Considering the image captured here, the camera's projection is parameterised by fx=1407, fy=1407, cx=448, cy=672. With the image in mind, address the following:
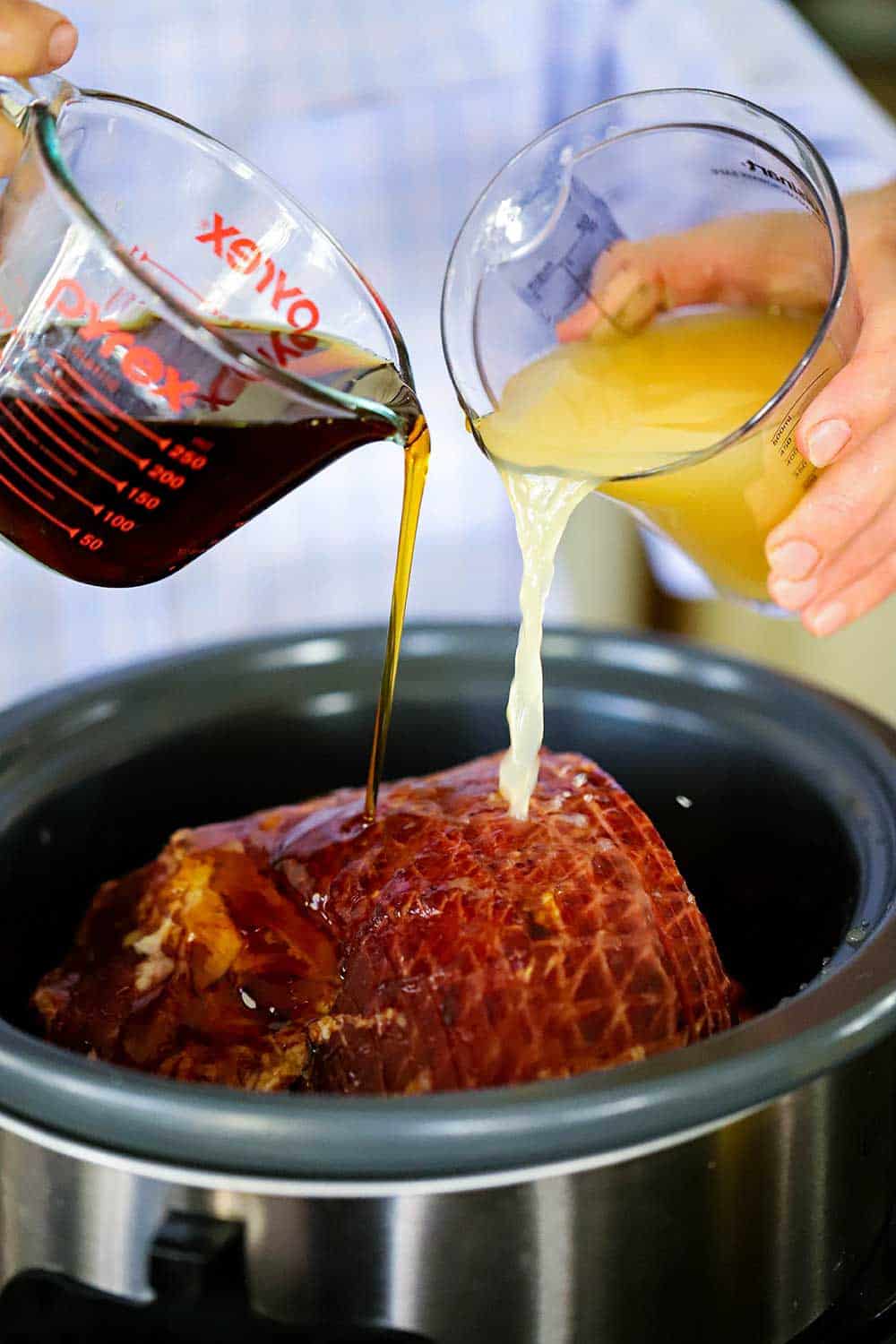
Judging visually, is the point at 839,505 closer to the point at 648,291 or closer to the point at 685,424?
the point at 685,424

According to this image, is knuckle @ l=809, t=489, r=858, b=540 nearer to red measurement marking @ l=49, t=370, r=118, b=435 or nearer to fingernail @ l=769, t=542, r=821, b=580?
fingernail @ l=769, t=542, r=821, b=580

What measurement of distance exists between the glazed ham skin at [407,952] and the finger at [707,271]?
36 cm

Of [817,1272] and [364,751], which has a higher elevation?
[364,751]

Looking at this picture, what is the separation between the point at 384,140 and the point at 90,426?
45.5 inches

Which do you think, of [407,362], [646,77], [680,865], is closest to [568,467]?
[407,362]

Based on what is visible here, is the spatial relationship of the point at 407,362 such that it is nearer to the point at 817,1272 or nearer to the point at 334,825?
the point at 334,825

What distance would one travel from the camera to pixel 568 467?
3.05ft

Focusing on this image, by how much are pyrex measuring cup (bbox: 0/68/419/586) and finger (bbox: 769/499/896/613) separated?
1.05ft

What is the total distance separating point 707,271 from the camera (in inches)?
44.8

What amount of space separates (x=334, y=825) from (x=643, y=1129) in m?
0.45

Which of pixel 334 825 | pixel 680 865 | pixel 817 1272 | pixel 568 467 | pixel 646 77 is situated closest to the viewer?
pixel 817 1272

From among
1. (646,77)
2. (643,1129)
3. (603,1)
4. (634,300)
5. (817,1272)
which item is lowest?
(817,1272)

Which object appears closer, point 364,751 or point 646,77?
point 364,751

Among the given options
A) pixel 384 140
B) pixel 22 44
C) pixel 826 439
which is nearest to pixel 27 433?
pixel 22 44
